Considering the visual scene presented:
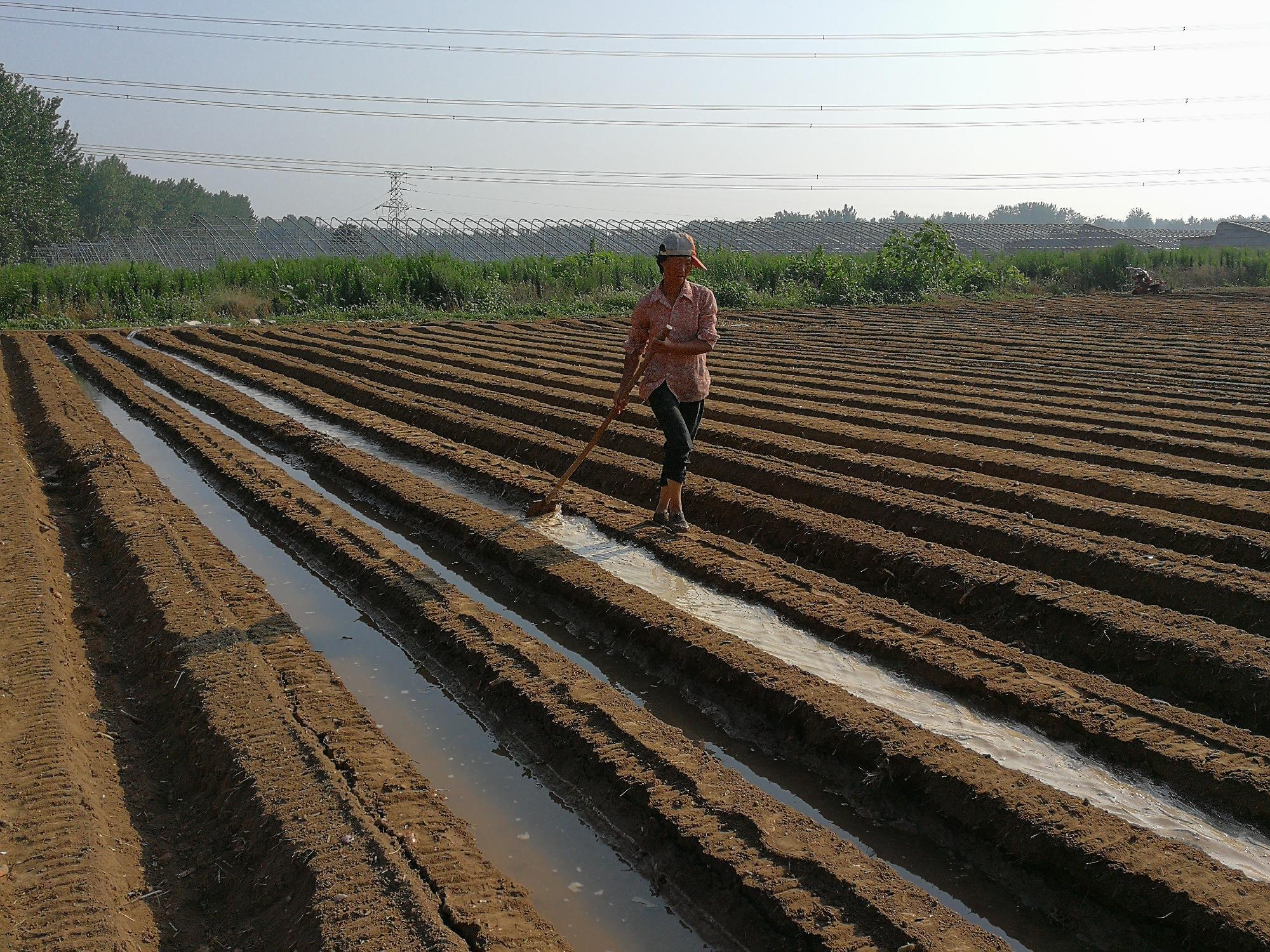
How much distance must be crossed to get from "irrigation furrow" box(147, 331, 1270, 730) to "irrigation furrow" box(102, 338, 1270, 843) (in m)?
0.38

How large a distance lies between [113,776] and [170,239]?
40.0 m

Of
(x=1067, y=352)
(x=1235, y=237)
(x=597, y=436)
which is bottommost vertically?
(x=597, y=436)

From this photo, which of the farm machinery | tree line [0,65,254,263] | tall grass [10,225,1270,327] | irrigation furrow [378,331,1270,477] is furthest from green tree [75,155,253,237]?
irrigation furrow [378,331,1270,477]

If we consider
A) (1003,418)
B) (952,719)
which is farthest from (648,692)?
(1003,418)

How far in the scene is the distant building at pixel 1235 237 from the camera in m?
49.3

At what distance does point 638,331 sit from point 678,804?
11.4 feet

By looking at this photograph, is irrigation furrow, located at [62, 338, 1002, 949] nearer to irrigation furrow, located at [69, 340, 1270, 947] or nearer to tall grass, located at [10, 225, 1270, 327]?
irrigation furrow, located at [69, 340, 1270, 947]

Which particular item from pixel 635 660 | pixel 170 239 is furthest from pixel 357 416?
pixel 170 239

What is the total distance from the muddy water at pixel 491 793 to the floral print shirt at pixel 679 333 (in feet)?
7.21

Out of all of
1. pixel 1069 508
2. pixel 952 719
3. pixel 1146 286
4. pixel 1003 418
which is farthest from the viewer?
pixel 1146 286

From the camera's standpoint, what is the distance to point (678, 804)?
334cm

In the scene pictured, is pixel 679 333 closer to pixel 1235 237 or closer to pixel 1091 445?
pixel 1091 445

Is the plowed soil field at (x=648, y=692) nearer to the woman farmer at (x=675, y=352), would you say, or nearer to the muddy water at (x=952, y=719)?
the muddy water at (x=952, y=719)

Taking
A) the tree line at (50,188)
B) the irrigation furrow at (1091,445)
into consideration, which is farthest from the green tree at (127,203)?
the irrigation furrow at (1091,445)
